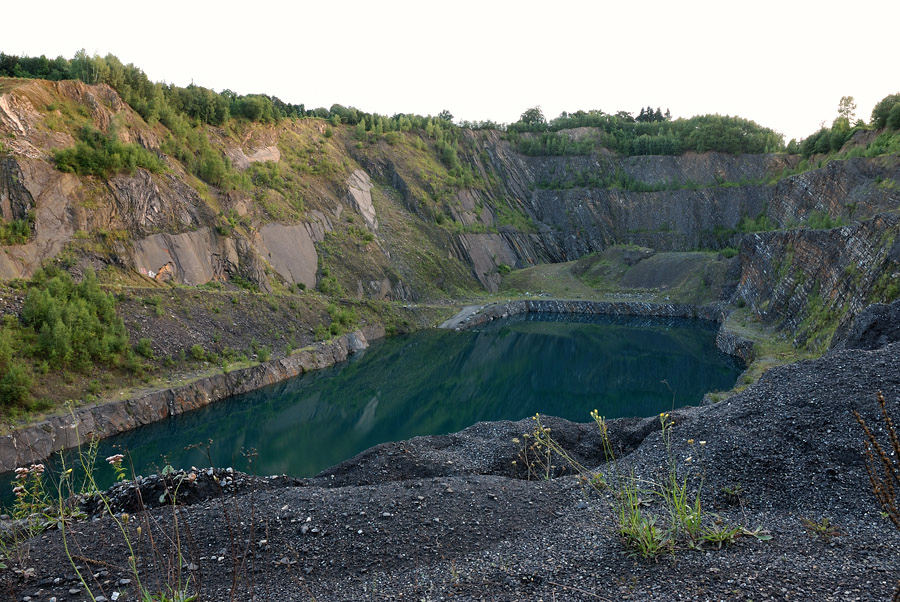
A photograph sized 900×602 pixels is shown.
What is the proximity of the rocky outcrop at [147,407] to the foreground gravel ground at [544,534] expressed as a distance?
4664mm

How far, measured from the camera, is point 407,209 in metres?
52.1

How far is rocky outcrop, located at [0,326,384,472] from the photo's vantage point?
1545cm

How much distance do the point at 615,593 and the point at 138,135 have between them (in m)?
34.4

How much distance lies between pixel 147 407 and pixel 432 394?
11741 millimetres

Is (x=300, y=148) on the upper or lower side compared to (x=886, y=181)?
upper

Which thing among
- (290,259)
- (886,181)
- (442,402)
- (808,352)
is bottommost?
(442,402)

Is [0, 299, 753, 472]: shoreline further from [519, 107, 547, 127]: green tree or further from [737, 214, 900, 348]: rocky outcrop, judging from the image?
[519, 107, 547, 127]: green tree

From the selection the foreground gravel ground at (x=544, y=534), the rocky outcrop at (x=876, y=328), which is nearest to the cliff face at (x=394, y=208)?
the rocky outcrop at (x=876, y=328)

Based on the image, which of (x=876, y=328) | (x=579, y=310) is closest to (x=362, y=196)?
(x=579, y=310)

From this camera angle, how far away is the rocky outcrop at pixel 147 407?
1545cm

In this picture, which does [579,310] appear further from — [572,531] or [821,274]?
[572,531]

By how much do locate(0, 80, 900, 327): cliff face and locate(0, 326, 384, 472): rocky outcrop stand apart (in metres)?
6.51

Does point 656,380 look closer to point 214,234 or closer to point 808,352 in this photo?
point 808,352

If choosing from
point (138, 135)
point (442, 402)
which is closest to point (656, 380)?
point (442, 402)
